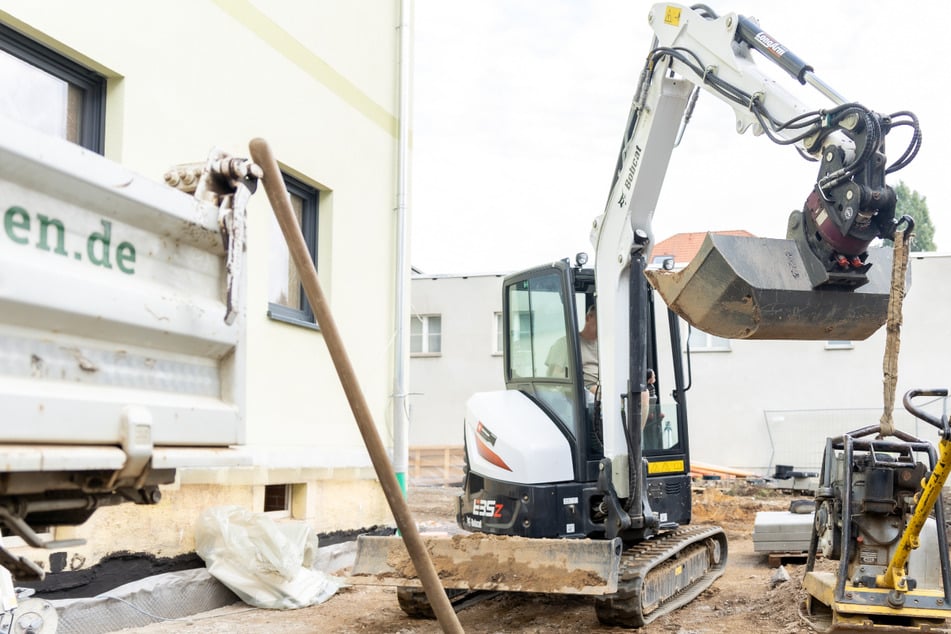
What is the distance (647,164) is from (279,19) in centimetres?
352

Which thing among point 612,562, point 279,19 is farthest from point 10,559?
point 279,19

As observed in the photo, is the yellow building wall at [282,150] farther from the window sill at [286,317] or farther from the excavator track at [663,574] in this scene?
the excavator track at [663,574]

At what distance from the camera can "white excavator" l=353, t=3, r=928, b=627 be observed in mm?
5867

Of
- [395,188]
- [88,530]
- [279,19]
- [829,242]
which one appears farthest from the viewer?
[395,188]

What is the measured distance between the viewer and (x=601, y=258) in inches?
300

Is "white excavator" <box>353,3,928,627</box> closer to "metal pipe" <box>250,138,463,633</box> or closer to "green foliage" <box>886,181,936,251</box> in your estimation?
"metal pipe" <box>250,138,463,633</box>

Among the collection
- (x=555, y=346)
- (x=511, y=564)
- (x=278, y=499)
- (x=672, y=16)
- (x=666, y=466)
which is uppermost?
(x=672, y=16)

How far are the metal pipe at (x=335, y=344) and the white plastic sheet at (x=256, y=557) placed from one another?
452 cm

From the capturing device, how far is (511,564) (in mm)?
6707

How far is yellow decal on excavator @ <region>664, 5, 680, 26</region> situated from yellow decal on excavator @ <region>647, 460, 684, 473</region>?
3.36m

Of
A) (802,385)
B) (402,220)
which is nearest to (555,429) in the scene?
A: (402,220)

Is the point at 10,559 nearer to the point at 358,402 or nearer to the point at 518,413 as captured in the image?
the point at 358,402

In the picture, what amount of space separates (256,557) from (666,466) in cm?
332

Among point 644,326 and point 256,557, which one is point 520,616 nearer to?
point 256,557
